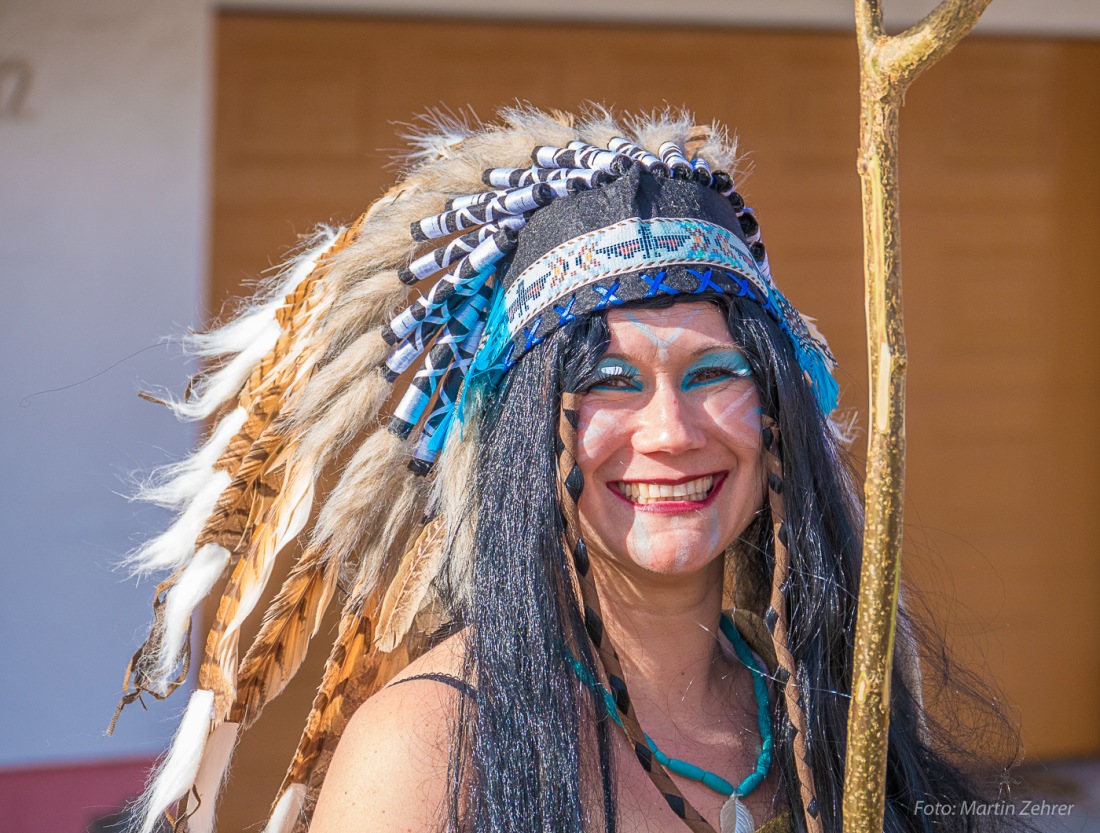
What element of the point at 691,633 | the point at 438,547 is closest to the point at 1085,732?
the point at 691,633

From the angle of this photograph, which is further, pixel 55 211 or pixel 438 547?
pixel 55 211

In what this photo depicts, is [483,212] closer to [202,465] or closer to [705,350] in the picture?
[705,350]

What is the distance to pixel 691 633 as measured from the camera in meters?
1.76

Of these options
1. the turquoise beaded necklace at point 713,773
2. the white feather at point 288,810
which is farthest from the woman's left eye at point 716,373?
the white feather at point 288,810

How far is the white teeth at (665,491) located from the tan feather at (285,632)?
533 mm

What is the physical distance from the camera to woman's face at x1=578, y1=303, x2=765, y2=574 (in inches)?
62.6

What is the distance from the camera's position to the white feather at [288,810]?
1715 millimetres

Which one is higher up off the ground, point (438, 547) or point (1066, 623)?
point (438, 547)

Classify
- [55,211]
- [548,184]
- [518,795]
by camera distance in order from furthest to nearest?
[55,211], [548,184], [518,795]

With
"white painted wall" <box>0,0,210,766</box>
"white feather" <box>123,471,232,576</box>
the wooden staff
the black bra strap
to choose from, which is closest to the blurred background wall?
"white painted wall" <box>0,0,210,766</box>

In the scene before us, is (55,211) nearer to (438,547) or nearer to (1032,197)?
(438,547)

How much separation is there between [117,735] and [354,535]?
7.84 feet

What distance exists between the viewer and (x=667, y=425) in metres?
1.57

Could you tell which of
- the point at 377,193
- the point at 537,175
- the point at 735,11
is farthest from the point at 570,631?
the point at 735,11
